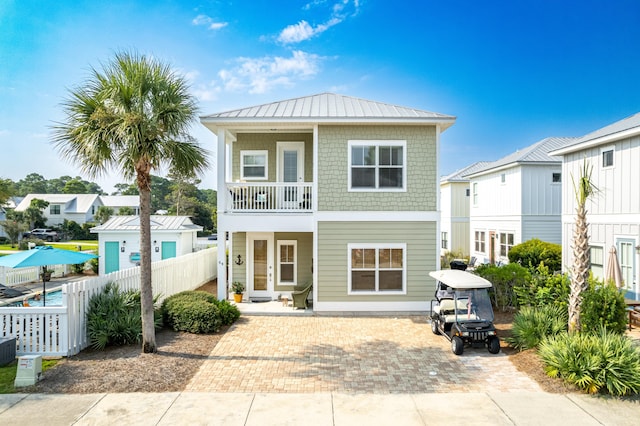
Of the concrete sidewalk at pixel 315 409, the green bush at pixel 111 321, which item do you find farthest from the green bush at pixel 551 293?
the green bush at pixel 111 321

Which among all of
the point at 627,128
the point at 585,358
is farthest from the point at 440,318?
the point at 627,128

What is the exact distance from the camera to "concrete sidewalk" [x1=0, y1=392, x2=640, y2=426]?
16.8ft

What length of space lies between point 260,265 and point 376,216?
16.7ft

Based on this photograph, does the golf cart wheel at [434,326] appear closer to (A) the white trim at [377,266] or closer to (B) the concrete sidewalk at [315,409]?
(A) the white trim at [377,266]

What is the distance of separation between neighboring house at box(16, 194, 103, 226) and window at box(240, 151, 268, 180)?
52.3 m

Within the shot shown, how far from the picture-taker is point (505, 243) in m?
20.4

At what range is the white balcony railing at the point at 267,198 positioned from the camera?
12039 millimetres

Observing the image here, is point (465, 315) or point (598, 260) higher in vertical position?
point (598, 260)

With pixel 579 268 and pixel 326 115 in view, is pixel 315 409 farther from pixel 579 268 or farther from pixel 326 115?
pixel 326 115

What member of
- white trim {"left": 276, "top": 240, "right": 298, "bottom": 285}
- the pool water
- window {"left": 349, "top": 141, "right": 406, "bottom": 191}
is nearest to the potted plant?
white trim {"left": 276, "top": 240, "right": 298, "bottom": 285}

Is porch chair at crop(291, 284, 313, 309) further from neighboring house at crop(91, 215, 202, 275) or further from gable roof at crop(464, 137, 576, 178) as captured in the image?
gable roof at crop(464, 137, 576, 178)

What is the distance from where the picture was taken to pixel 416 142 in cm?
1186

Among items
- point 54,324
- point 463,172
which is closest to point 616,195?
point 463,172

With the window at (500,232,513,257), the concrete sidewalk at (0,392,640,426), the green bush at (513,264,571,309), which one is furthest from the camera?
the window at (500,232,513,257)
